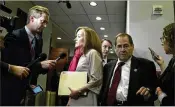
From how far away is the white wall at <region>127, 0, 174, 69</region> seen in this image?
239cm

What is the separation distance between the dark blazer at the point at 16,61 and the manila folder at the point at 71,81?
263mm

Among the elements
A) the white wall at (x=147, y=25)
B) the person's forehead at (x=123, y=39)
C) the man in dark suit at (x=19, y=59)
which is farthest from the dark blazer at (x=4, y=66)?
the white wall at (x=147, y=25)

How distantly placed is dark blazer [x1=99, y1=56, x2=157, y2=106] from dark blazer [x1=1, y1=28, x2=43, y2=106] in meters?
0.61

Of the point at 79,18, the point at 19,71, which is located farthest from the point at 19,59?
the point at 79,18

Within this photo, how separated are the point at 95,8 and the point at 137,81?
10.4ft

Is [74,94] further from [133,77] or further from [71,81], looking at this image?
[133,77]

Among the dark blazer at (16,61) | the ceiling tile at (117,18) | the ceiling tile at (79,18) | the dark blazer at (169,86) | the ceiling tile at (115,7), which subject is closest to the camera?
the dark blazer at (169,86)

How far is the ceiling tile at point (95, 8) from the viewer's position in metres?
4.33

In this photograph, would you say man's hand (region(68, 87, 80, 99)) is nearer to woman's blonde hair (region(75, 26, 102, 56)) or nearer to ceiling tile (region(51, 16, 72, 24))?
woman's blonde hair (region(75, 26, 102, 56))

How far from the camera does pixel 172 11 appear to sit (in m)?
2.44

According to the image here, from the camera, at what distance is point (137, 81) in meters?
1.65

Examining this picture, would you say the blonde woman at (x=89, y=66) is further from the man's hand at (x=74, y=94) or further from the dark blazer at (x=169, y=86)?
the dark blazer at (x=169, y=86)

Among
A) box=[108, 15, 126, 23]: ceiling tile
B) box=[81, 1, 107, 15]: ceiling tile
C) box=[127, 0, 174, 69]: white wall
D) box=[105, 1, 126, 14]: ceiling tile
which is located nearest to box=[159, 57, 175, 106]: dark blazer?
box=[127, 0, 174, 69]: white wall

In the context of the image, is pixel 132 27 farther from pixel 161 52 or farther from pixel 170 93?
pixel 170 93
